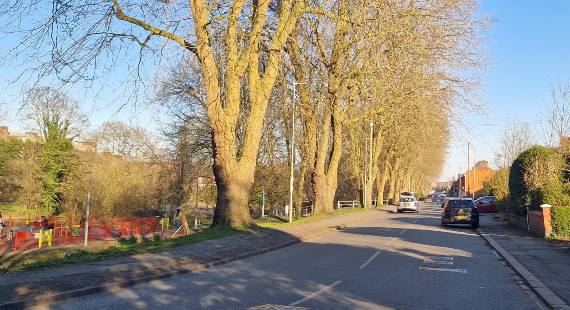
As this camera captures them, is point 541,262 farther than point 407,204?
No

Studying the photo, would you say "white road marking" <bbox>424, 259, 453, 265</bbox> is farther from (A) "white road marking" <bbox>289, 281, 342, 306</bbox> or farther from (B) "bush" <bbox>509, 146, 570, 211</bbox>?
(B) "bush" <bbox>509, 146, 570, 211</bbox>

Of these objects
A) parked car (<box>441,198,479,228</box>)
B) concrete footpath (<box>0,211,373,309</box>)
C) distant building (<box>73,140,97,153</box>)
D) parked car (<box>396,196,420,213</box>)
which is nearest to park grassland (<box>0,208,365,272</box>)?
concrete footpath (<box>0,211,373,309</box>)

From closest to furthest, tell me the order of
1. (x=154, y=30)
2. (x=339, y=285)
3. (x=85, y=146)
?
(x=339, y=285)
(x=154, y=30)
(x=85, y=146)

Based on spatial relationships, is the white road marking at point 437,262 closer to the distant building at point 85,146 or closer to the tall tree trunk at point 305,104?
the tall tree trunk at point 305,104

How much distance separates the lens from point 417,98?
113 feet

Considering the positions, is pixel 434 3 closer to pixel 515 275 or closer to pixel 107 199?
pixel 515 275

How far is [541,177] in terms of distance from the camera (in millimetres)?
26391

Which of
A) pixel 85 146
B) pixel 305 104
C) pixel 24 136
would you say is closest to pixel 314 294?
pixel 305 104

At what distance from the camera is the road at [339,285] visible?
9.34 m

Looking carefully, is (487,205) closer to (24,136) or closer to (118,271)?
(118,271)

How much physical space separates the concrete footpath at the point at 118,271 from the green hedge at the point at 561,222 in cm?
1113

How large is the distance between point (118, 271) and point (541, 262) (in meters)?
11.0

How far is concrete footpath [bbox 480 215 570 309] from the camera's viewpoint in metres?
10.8

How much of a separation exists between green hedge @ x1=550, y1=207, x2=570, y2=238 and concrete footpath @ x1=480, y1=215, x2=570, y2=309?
717 mm
